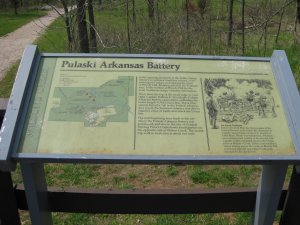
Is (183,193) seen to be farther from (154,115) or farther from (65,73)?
(65,73)

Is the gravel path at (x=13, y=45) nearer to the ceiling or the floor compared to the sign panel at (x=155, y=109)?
nearer to the floor

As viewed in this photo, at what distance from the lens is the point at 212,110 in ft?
6.25

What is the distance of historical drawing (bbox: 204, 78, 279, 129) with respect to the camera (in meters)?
1.89

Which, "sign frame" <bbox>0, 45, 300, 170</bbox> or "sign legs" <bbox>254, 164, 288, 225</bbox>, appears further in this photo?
"sign legs" <bbox>254, 164, 288, 225</bbox>

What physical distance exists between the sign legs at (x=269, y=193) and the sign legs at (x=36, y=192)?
1.13 meters

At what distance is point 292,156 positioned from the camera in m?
1.76

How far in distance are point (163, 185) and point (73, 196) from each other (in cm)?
147

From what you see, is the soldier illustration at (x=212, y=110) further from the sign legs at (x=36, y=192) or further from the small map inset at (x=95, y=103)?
the sign legs at (x=36, y=192)

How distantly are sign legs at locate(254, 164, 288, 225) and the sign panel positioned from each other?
0.89 ft

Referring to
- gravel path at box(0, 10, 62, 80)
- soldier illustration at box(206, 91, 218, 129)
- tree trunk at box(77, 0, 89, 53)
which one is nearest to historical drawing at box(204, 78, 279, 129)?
soldier illustration at box(206, 91, 218, 129)

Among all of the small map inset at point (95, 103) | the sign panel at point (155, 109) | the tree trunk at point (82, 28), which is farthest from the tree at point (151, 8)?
the small map inset at point (95, 103)

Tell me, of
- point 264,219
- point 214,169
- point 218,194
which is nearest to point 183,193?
point 218,194

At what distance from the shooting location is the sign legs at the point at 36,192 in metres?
2.01

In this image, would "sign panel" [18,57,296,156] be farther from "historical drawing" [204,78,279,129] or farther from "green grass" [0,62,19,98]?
"green grass" [0,62,19,98]
